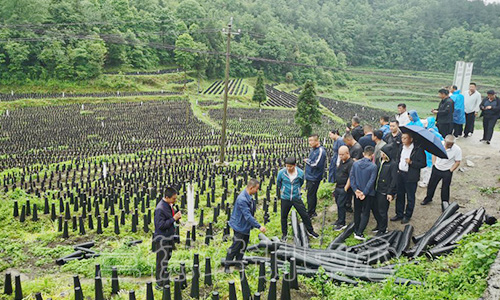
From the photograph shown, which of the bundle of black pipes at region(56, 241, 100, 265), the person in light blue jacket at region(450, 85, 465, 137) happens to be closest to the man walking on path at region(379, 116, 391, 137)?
the person in light blue jacket at region(450, 85, 465, 137)

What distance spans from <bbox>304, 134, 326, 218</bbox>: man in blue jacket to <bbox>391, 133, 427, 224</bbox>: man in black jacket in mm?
1565

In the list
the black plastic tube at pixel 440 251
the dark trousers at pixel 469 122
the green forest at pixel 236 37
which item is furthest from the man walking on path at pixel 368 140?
the green forest at pixel 236 37

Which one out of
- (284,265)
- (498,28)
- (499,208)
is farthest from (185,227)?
(498,28)

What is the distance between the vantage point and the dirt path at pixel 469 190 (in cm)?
784

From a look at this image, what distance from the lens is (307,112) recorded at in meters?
31.6

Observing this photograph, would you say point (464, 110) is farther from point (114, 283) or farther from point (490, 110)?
point (114, 283)

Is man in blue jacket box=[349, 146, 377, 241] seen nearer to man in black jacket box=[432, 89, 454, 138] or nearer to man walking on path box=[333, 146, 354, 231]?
man walking on path box=[333, 146, 354, 231]

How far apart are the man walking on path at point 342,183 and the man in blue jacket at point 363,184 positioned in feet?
1.08

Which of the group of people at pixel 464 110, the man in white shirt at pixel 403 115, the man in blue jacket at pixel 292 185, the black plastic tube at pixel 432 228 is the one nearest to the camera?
the black plastic tube at pixel 432 228

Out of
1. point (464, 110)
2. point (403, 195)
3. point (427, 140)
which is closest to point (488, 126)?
point (464, 110)

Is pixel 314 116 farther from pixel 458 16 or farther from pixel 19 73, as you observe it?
pixel 458 16

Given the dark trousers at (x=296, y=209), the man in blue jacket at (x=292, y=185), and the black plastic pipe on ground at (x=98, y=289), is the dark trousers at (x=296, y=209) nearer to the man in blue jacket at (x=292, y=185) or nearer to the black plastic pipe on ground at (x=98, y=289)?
the man in blue jacket at (x=292, y=185)

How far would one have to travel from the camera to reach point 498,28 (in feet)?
327

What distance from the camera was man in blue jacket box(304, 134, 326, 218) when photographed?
7953 mm
